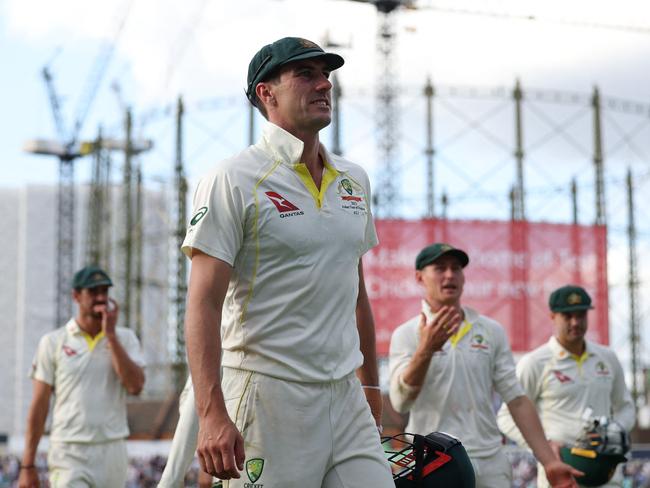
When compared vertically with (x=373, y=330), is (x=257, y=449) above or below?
below

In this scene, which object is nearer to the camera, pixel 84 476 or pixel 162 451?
pixel 84 476

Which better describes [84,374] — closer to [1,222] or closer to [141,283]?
[141,283]

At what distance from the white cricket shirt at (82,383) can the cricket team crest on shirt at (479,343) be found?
2.79m

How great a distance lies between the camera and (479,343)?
7.77 meters

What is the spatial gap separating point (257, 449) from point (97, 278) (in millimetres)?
5070

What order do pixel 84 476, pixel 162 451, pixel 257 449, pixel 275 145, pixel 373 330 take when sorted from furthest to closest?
pixel 162 451
pixel 84 476
pixel 373 330
pixel 275 145
pixel 257 449

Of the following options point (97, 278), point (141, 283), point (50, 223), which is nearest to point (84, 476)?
point (97, 278)

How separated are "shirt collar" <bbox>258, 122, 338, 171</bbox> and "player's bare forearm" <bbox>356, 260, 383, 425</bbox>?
0.62 metres

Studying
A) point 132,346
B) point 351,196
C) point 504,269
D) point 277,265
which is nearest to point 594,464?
point 132,346

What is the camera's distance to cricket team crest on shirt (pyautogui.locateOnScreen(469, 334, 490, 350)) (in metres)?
7.75

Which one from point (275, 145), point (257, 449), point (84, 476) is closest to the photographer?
point (257, 449)

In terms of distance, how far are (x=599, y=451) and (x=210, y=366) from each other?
4.98m

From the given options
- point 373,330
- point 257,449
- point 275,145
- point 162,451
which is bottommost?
point 162,451

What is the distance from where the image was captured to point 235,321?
4.34 meters
